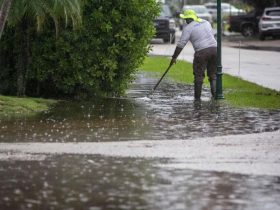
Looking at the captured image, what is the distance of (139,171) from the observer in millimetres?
9211

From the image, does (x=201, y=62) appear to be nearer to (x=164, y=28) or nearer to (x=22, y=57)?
(x=22, y=57)

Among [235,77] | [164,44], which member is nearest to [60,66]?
[235,77]

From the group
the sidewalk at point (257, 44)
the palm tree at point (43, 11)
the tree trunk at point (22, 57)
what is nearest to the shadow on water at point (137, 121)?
the tree trunk at point (22, 57)

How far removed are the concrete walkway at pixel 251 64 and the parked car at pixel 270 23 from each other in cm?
976

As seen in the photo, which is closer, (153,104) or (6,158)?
(6,158)

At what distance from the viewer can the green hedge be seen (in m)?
16.0

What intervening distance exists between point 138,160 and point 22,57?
6.73 meters

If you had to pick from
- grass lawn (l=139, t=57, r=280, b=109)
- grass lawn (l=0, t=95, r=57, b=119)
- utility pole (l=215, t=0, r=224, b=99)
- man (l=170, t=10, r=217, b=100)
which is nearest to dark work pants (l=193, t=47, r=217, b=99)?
man (l=170, t=10, r=217, b=100)

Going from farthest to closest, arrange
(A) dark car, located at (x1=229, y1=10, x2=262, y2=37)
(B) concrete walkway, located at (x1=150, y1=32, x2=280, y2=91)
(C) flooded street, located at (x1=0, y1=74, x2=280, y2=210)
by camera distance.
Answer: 1. (A) dark car, located at (x1=229, y1=10, x2=262, y2=37)
2. (B) concrete walkway, located at (x1=150, y1=32, x2=280, y2=91)
3. (C) flooded street, located at (x1=0, y1=74, x2=280, y2=210)

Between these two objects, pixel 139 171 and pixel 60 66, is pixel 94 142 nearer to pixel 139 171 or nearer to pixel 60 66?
pixel 139 171

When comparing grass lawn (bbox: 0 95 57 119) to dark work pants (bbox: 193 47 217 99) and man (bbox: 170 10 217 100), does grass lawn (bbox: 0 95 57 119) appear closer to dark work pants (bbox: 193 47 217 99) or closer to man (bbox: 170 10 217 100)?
man (bbox: 170 10 217 100)

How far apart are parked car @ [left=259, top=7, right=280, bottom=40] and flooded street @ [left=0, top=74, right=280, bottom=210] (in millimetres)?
32752

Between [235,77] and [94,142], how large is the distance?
1180 centimetres

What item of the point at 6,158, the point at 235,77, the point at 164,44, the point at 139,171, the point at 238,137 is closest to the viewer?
the point at 139,171
